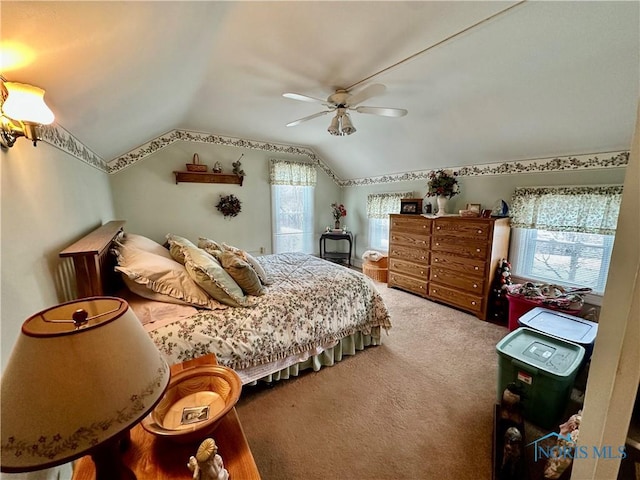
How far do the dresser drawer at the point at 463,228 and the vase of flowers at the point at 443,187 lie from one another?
0.29m

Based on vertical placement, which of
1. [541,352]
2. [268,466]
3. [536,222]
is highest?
[536,222]

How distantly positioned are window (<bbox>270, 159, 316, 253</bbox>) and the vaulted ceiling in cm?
159

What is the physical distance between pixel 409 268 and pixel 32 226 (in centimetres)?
393

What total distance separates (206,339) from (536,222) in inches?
145

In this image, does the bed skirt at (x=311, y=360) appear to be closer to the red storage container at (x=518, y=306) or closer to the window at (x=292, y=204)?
the red storage container at (x=518, y=306)

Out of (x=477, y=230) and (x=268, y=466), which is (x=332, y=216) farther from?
(x=268, y=466)

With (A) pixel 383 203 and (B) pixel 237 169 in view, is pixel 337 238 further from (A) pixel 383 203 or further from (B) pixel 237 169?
(B) pixel 237 169

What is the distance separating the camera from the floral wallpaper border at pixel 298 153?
183cm

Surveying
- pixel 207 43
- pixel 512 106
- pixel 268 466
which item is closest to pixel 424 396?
pixel 268 466

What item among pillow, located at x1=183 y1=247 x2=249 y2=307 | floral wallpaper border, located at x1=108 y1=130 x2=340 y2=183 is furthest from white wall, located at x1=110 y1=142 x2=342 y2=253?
pillow, located at x1=183 y1=247 x2=249 y2=307

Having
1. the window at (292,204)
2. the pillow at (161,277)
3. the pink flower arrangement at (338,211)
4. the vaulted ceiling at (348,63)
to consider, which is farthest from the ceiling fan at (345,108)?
the pink flower arrangement at (338,211)

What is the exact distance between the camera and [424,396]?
193 cm

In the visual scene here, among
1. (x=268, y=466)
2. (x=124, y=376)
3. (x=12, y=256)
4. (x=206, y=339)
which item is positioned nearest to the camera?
(x=124, y=376)

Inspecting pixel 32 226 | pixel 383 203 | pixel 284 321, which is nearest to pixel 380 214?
pixel 383 203
